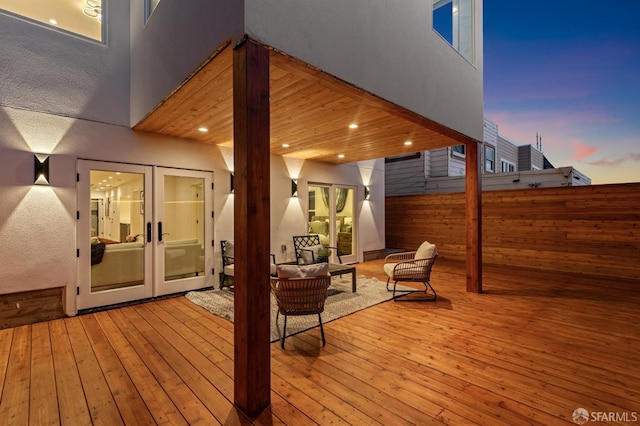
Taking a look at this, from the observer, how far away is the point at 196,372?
100 inches

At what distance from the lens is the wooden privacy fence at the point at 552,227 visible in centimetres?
608

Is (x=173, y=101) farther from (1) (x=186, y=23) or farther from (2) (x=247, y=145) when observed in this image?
(2) (x=247, y=145)

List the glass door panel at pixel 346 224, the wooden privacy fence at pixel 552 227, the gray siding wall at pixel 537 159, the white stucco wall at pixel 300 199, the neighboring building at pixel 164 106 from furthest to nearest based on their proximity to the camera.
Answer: the gray siding wall at pixel 537 159, the glass door panel at pixel 346 224, the wooden privacy fence at pixel 552 227, the white stucco wall at pixel 300 199, the neighboring building at pixel 164 106

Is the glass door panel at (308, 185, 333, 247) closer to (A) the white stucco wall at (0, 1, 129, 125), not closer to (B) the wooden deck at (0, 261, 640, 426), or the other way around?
(B) the wooden deck at (0, 261, 640, 426)

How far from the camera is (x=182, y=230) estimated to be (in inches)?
205

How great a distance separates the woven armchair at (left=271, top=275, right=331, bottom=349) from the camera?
3.07m

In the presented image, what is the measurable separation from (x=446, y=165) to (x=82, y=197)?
33.6 ft

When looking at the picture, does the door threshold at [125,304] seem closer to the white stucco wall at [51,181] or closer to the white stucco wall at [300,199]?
the white stucco wall at [51,181]

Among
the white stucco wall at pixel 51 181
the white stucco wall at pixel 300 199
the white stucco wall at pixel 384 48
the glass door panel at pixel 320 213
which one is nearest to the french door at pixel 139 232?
the white stucco wall at pixel 51 181

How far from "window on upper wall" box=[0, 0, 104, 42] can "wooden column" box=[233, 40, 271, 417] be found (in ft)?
12.5

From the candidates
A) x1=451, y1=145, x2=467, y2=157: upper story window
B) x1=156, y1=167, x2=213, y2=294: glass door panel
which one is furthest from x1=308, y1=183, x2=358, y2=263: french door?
x1=451, y1=145, x2=467, y2=157: upper story window

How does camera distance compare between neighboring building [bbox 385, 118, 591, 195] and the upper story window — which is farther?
the upper story window

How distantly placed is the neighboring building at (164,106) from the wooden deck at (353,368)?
102 centimetres

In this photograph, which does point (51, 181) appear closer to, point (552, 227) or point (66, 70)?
point (66, 70)
